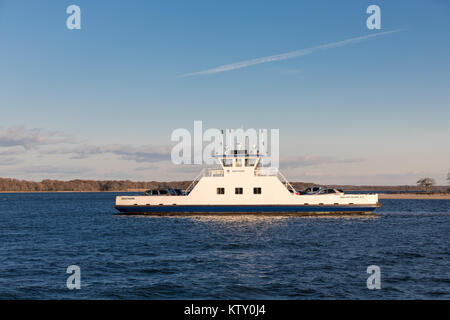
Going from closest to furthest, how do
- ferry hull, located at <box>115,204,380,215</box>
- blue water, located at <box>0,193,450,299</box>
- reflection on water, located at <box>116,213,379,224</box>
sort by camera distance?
blue water, located at <box>0,193,450,299</box>
reflection on water, located at <box>116,213,379,224</box>
ferry hull, located at <box>115,204,380,215</box>

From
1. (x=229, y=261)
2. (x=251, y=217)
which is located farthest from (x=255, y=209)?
(x=229, y=261)

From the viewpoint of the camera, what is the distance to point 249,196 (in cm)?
4309

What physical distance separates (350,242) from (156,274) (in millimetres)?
15679

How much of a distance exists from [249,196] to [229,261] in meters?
22.0

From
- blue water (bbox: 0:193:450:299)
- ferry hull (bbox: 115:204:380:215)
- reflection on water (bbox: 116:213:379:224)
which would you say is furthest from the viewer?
ferry hull (bbox: 115:204:380:215)

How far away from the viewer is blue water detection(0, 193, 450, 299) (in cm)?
1543

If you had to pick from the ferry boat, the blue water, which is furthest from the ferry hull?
the blue water

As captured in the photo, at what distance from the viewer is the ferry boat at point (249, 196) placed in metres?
43.1

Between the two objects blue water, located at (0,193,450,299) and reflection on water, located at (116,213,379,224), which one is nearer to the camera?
blue water, located at (0,193,450,299)

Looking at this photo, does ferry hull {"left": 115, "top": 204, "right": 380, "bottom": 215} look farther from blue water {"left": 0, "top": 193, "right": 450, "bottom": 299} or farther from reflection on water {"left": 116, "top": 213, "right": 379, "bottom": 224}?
blue water {"left": 0, "top": 193, "right": 450, "bottom": 299}

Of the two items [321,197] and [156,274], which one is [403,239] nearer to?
[321,197]

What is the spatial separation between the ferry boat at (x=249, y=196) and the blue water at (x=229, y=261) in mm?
5902

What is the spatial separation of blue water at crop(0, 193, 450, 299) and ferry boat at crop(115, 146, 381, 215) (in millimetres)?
5902

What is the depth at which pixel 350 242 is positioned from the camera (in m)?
27.7
